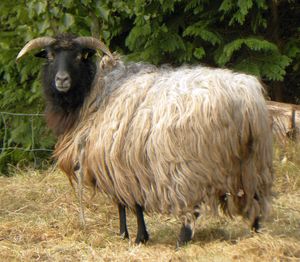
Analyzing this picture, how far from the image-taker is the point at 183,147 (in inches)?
201

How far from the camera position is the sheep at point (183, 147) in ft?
16.8

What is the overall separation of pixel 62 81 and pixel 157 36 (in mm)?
3315

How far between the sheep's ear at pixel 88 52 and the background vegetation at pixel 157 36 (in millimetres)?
1271

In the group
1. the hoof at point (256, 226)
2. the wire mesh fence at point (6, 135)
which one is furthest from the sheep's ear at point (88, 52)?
the wire mesh fence at point (6, 135)

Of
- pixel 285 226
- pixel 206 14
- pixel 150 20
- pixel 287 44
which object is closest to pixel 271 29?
pixel 287 44

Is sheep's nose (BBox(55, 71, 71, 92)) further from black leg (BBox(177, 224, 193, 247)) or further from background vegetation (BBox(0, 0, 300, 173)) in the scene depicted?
background vegetation (BBox(0, 0, 300, 173))

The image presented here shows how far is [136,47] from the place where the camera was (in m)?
9.05

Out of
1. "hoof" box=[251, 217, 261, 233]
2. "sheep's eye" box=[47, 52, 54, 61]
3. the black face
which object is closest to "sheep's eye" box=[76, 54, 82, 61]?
the black face

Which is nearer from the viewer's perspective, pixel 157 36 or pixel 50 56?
pixel 50 56

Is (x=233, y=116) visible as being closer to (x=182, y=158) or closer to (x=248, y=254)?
(x=182, y=158)

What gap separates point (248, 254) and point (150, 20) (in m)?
4.55

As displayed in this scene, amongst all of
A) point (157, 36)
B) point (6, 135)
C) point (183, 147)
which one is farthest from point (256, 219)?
point (6, 135)

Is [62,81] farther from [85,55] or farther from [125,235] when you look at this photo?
[125,235]

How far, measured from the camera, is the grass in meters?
5.08
